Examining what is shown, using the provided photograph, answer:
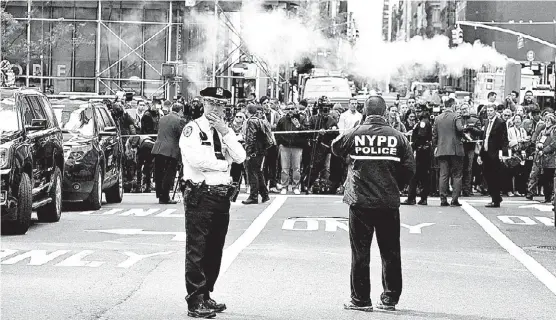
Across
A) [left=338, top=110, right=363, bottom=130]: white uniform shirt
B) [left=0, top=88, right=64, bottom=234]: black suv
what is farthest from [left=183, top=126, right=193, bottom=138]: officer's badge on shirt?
[left=338, top=110, right=363, bottom=130]: white uniform shirt

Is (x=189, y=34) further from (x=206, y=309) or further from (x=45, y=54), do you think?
(x=206, y=309)

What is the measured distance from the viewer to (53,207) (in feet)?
54.0

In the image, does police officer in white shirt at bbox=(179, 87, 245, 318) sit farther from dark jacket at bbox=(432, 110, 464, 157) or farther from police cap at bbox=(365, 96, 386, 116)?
dark jacket at bbox=(432, 110, 464, 157)

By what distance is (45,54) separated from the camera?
44.1 metres

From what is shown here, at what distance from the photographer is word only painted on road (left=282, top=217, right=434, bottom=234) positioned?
16578mm

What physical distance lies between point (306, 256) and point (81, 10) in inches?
1306

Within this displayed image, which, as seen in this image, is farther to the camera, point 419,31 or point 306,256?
point 419,31

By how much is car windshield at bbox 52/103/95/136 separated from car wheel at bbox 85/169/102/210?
2.76ft

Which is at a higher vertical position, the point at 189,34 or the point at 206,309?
the point at 189,34

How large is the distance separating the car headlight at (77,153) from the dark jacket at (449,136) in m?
6.13

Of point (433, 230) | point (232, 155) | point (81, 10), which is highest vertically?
point (81, 10)

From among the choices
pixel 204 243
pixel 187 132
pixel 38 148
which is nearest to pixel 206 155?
pixel 187 132

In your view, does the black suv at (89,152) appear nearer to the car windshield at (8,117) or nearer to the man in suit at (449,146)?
the car windshield at (8,117)

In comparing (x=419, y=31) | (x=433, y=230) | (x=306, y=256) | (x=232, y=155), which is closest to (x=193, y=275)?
(x=232, y=155)
